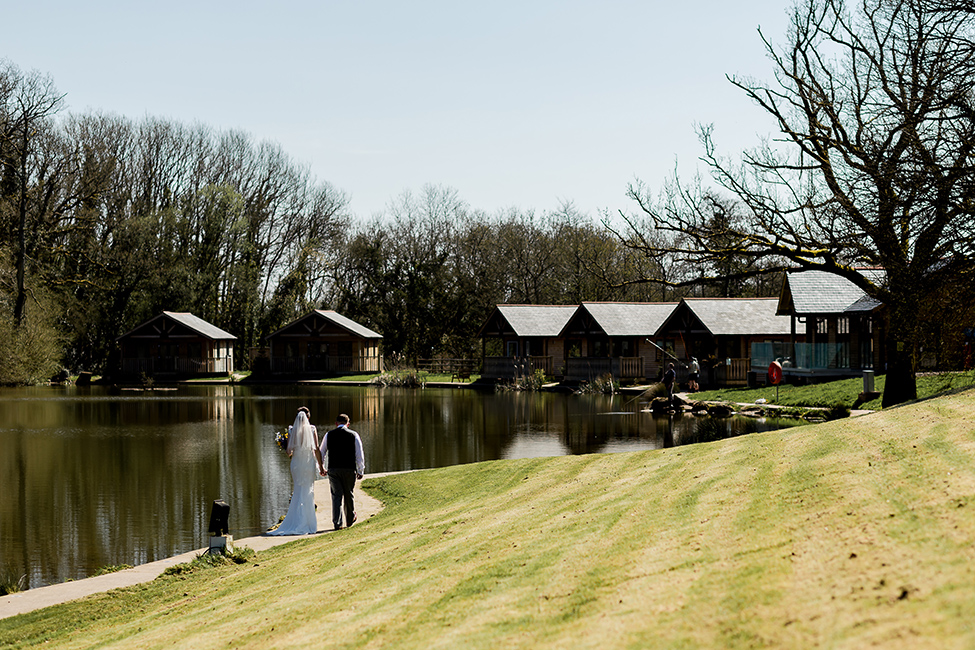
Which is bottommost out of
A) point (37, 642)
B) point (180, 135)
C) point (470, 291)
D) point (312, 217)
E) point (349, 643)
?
point (37, 642)

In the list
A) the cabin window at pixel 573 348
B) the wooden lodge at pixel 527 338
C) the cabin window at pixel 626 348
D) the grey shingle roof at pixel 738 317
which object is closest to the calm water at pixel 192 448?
the grey shingle roof at pixel 738 317

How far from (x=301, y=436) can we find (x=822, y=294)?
3424 centimetres

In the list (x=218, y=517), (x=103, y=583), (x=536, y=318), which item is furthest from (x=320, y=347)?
(x=103, y=583)

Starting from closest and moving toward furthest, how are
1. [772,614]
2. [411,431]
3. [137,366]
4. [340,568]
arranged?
[772,614], [340,568], [411,431], [137,366]

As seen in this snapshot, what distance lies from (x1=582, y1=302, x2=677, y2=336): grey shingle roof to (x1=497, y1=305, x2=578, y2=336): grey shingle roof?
176 inches

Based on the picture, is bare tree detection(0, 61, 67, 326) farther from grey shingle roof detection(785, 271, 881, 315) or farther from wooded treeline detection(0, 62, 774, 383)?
grey shingle roof detection(785, 271, 881, 315)

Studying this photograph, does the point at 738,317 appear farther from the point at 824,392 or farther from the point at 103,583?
the point at 103,583

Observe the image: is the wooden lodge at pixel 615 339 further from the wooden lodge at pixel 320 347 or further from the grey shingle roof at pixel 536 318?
the wooden lodge at pixel 320 347

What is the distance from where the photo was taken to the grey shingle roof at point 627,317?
58.0 m

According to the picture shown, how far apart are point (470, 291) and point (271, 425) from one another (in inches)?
1938

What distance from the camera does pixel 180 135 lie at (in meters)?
85.1

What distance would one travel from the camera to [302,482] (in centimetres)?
1545

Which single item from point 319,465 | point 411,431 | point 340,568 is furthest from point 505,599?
point 411,431

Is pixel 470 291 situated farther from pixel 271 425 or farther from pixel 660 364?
pixel 271 425
